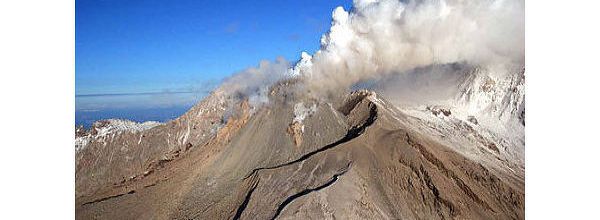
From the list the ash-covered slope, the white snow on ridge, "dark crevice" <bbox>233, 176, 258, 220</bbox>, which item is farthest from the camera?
the white snow on ridge

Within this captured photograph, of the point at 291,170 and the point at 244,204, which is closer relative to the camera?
the point at 244,204

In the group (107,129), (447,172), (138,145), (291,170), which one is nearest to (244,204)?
(291,170)

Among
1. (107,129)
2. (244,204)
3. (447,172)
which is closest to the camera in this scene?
(244,204)

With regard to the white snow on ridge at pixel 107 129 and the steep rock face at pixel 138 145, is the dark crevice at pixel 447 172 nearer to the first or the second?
the steep rock face at pixel 138 145

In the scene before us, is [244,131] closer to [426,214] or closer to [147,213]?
[147,213]

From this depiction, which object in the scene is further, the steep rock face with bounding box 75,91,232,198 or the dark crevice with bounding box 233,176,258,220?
the steep rock face with bounding box 75,91,232,198

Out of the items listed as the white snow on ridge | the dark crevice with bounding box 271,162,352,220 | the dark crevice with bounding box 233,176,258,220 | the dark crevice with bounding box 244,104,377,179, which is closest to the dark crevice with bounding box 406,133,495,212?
the dark crevice with bounding box 244,104,377,179

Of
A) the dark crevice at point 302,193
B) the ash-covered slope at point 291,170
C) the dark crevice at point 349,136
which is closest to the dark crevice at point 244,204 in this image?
the ash-covered slope at point 291,170

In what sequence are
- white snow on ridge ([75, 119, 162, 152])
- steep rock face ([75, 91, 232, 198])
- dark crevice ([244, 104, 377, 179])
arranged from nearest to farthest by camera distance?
dark crevice ([244, 104, 377, 179]), steep rock face ([75, 91, 232, 198]), white snow on ridge ([75, 119, 162, 152])

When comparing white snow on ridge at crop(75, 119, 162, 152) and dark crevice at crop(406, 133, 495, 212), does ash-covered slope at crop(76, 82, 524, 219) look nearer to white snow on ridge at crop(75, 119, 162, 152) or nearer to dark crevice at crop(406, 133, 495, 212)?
dark crevice at crop(406, 133, 495, 212)

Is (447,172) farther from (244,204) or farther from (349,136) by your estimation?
(244,204)
